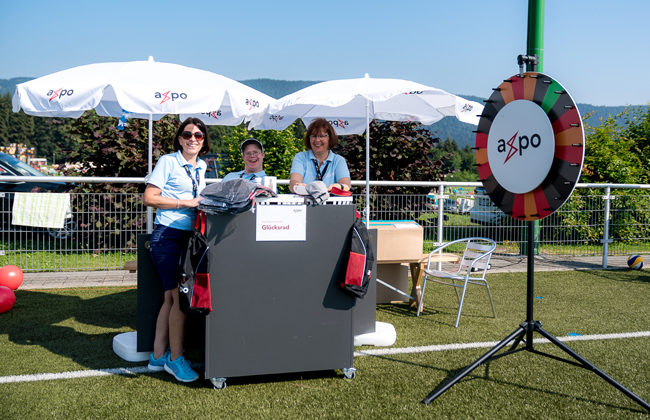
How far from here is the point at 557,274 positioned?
777 centimetres

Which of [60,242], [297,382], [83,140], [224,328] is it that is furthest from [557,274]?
[83,140]

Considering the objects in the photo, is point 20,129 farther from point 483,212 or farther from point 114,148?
point 483,212

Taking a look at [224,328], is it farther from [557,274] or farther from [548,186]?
[557,274]

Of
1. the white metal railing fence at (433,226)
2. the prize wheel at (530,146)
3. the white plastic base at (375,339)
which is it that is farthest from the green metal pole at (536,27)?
the prize wheel at (530,146)

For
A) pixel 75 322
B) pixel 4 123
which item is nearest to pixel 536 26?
pixel 75 322

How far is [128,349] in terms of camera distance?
4059 mm

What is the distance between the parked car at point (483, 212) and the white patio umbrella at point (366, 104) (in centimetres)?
175

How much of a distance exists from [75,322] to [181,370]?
2.06m

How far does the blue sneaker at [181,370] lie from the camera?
11.8 feet

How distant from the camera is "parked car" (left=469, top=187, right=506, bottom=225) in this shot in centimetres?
775

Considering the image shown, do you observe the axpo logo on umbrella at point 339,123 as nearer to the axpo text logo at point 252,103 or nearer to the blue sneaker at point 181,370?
the axpo text logo at point 252,103

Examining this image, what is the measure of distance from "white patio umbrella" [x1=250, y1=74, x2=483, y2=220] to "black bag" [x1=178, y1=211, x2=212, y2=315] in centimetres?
229

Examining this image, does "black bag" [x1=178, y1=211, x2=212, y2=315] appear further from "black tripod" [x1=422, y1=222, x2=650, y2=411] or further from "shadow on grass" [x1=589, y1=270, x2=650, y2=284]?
"shadow on grass" [x1=589, y1=270, x2=650, y2=284]

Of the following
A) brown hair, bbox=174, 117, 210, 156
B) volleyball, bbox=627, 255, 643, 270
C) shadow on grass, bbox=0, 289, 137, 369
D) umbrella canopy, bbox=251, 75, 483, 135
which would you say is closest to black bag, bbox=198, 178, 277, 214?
brown hair, bbox=174, 117, 210, 156
